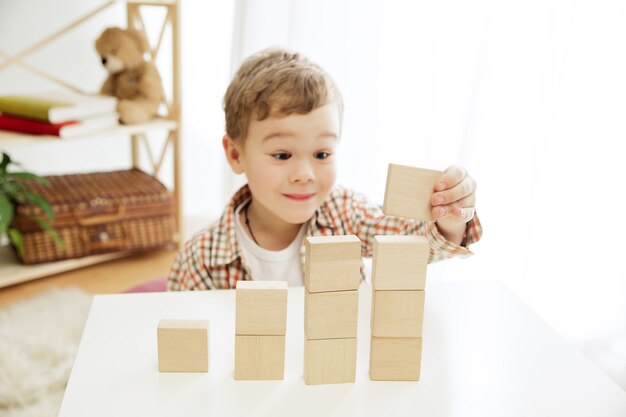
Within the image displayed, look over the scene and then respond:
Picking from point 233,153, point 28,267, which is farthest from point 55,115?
point 233,153

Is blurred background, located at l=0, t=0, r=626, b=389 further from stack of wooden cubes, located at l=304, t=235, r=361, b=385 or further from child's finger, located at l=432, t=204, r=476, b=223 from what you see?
stack of wooden cubes, located at l=304, t=235, r=361, b=385

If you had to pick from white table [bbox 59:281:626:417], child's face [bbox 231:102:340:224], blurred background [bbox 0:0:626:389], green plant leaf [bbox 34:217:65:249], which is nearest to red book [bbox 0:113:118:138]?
green plant leaf [bbox 34:217:65:249]

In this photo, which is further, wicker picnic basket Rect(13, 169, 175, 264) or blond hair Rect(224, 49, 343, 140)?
wicker picnic basket Rect(13, 169, 175, 264)

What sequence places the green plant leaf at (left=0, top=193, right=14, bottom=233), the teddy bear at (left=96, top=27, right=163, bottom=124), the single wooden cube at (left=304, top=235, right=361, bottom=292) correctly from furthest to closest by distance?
1. the teddy bear at (left=96, top=27, right=163, bottom=124)
2. the green plant leaf at (left=0, top=193, right=14, bottom=233)
3. the single wooden cube at (left=304, top=235, right=361, bottom=292)

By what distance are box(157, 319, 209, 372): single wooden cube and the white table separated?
0.01 m

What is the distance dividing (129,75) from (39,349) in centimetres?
98

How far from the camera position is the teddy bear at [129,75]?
1951mm

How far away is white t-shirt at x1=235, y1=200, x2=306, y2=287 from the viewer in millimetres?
1179

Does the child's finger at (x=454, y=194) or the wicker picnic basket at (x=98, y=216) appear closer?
the child's finger at (x=454, y=194)

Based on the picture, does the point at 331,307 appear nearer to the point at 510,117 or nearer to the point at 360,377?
the point at 360,377

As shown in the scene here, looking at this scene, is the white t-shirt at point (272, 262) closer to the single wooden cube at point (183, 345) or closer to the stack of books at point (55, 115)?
the single wooden cube at point (183, 345)

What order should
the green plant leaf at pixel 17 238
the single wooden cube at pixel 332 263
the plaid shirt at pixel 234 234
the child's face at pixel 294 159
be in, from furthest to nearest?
the green plant leaf at pixel 17 238 → the plaid shirt at pixel 234 234 → the child's face at pixel 294 159 → the single wooden cube at pixel 332 263

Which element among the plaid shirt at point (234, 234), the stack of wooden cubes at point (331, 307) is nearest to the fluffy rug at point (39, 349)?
the plaid shirt at point (234, 234)

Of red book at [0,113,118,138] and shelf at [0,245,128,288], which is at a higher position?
red book at [0,113,118,138]
